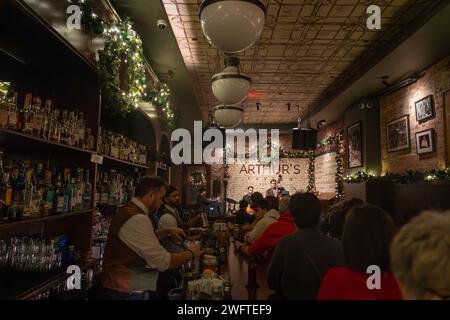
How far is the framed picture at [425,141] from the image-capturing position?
5.25m

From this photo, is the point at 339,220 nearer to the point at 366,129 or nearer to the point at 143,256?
the point at 143,256

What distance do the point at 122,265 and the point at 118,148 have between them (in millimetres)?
1939

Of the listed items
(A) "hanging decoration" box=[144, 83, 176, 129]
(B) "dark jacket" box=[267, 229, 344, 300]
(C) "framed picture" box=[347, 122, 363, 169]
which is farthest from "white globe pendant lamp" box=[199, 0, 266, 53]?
(C) "framed picture" box=[347, 122, 363, 169]

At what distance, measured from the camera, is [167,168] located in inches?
291

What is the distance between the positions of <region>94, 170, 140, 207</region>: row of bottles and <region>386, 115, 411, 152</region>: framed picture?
17.1ft

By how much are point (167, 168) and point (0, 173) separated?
532 cm

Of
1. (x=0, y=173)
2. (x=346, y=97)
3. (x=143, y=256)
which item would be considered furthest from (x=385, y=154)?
(x=0, y=173)

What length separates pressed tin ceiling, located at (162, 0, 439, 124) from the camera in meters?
4.06

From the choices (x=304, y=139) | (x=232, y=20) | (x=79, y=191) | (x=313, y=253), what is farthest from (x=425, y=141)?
(x=79, y=191)

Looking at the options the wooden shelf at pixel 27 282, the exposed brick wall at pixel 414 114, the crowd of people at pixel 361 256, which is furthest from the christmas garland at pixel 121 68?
the exposed brick wall at pixel 414 114

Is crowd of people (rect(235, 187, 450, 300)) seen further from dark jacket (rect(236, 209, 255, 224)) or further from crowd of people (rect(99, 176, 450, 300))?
dark jacket (rect(236, 209, 255, 224))

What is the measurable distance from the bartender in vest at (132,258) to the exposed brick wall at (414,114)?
15.8 ft

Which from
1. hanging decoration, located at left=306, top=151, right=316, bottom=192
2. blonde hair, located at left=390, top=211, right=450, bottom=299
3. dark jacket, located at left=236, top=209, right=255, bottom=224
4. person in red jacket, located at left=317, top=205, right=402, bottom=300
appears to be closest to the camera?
blonde hair, located at left=390, top=211, right=450, bottom=299
